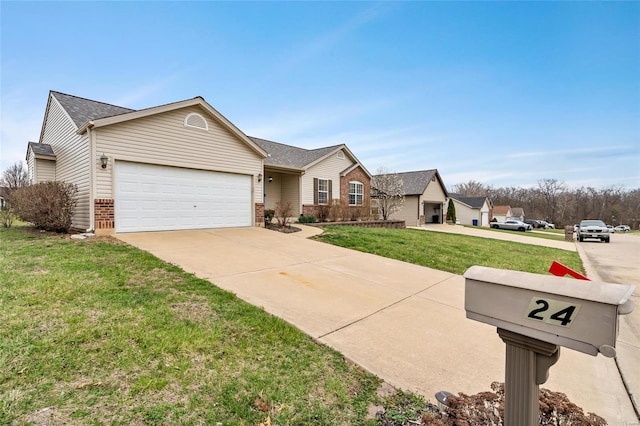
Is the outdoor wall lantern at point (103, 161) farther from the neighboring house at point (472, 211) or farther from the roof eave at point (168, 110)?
the neighboring house at point (472, 211)

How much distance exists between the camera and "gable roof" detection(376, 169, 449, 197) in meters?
26.7

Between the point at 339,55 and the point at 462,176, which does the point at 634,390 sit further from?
the point at 462,176

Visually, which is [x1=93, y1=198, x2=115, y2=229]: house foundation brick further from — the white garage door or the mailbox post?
the mailbox post

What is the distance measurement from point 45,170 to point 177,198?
21.7ft

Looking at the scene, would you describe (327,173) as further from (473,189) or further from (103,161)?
(473,189)

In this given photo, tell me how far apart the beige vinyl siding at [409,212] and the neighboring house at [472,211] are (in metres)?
15.3

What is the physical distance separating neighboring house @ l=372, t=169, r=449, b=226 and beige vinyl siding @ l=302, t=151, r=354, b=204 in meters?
9.26

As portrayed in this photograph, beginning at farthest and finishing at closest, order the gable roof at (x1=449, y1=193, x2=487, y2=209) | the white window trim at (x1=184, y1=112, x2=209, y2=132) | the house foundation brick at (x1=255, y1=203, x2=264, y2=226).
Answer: the gable roof at (x1=449, y1=193, x2=487, y2=209) → the house foundation brick at (x1=255, y1=203, x2=264, y2=226) → the white window trim at (x1=184, y1=112, x2=209, y2=132)

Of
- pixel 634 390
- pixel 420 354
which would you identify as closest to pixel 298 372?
pixel 420 354

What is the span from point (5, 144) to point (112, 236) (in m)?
17.6

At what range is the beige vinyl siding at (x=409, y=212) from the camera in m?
26.9

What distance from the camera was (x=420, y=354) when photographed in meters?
3.22

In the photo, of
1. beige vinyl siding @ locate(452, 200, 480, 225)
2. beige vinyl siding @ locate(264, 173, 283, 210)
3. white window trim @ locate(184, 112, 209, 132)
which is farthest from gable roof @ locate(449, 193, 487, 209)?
white window trim @ locate(184, 112, 209, 132)

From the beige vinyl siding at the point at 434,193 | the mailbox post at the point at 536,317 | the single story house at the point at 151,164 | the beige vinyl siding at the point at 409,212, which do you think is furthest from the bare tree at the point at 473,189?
the mailbox post at the point at 536,317
